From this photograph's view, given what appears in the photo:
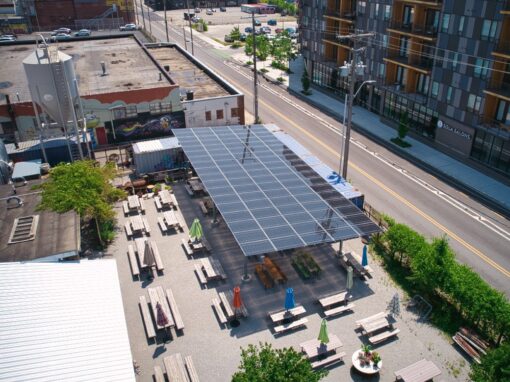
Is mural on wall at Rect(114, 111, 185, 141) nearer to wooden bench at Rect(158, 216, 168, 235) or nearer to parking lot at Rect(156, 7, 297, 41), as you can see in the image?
wooden bench at Rect(158, 216, 168, 235)

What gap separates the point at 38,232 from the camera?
25547 millimetres

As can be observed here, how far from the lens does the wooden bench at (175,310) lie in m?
23.9

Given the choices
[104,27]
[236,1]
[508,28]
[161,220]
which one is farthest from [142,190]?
[236,1]

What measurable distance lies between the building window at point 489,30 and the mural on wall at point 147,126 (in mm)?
29896

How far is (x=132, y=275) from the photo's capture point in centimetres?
2842

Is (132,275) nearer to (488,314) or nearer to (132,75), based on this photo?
(488,314)

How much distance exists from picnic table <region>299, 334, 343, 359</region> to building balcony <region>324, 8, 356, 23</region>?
159ft

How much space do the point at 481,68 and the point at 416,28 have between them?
10190 mm

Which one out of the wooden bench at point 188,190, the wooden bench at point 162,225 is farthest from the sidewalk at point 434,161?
the wooden bench at point 162,225

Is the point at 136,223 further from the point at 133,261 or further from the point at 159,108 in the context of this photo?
the point at 159,108

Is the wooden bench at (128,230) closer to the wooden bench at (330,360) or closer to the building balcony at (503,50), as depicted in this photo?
the wooden bench at (330,360)

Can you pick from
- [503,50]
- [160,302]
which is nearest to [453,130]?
[503,50]

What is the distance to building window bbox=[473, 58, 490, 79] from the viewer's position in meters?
40.6

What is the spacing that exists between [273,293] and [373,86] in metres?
39.7
